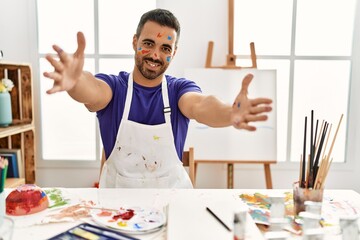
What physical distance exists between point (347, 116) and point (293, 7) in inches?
34.5

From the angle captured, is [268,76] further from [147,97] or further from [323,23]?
[147,97]

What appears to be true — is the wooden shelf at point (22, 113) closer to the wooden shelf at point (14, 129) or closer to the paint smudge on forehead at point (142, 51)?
the wooden shelf at point (14, 129)

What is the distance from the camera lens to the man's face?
1.25 meters

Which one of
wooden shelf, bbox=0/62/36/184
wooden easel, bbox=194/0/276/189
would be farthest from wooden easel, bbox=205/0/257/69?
wooden shelf, bbox=0/62/36/184

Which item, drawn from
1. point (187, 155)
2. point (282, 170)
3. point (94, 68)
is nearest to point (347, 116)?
point (282, 170)

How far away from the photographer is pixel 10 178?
1.99 meters

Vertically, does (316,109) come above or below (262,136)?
above

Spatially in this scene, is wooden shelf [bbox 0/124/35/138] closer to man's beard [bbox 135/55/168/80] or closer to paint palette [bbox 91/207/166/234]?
man's beard [bbox 135/55/168/80]

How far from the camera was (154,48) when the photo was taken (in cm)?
125

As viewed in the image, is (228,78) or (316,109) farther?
(316,109)

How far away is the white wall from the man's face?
3.31ft

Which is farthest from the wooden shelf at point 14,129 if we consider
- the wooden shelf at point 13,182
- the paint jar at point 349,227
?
the paint jar at point 349,227

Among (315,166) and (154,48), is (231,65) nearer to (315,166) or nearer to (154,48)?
(154,48)

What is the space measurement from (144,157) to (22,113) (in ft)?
4.04
